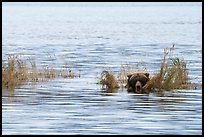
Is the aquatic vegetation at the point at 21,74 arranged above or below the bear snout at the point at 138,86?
above

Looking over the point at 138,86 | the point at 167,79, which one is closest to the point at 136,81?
the point at 138,86

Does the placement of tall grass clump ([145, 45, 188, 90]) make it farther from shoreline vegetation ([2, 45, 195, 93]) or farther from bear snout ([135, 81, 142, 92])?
bear snout ([135, 81, 142, 92])

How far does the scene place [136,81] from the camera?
73.0 ft

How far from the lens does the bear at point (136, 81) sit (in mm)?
22234

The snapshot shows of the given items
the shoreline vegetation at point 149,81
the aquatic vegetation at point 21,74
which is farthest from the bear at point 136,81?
the aquatic vegetation at point 21,74

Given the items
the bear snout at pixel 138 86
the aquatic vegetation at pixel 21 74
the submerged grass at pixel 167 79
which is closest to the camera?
the bear snout at pixel 138 86

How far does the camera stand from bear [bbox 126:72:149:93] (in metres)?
22.2

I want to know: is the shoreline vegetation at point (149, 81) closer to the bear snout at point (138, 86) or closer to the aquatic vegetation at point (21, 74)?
the aquatic vegetation at point (21, 74)

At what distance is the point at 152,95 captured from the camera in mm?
21250

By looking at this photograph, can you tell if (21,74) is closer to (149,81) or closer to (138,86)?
(138,86)

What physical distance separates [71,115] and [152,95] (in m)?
4.45

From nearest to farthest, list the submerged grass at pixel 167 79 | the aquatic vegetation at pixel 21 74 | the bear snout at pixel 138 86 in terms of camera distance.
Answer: the bear snout at pixel 138 86 < the submerged grass at pixel 167 79 < the aquatic vegetation at pixel 21 74

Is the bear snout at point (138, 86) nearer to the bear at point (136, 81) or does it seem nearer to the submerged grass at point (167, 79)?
the bear at point (136, 81)

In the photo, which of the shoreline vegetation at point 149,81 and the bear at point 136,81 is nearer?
the bear at point 136,81
